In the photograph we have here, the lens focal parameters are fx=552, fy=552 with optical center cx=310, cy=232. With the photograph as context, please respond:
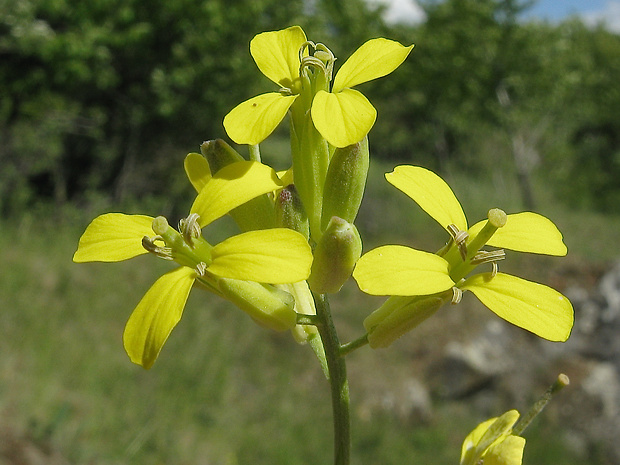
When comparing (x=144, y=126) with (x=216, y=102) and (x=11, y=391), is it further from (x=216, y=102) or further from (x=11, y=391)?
(x=11, y=391)

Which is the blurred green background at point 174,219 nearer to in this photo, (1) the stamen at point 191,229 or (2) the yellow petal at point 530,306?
(1) the stamen at point 191,229

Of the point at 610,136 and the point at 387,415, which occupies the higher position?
the point at 387,415

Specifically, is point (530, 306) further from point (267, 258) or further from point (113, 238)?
point (113, 238)

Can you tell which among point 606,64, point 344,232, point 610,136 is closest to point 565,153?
point 610,136

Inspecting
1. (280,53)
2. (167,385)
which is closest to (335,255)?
(280,53)

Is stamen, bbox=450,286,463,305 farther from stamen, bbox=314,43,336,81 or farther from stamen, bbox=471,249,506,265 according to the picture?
stamen, bbox=314,43,336,81
